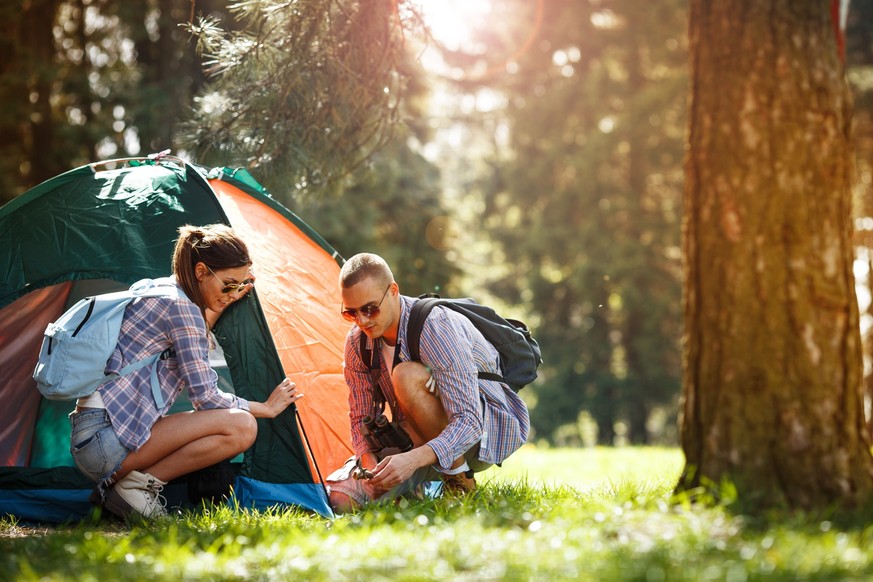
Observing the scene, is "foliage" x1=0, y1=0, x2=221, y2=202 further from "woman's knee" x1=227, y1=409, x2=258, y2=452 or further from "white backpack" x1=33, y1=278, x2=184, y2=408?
"woman's knee" x1=227, y1=409, x2=258, y2=452

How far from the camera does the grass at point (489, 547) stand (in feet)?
7.53

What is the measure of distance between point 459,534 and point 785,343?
50.3 inches

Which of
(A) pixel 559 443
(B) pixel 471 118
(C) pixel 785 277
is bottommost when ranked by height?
(A) pixel 559 443

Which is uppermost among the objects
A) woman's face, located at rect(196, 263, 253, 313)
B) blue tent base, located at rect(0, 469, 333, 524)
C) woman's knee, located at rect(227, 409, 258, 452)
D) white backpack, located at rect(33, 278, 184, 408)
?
woman's face, located at rect(196, 263, 253, 313)

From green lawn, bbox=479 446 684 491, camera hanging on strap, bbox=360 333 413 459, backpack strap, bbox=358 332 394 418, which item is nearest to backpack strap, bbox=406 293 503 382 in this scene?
camera hanging on strap, bbox=360 333 413 459

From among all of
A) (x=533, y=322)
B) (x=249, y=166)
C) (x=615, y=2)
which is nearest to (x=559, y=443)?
(x=533, y=322)

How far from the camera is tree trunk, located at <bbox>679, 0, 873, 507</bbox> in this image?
2.81 metres

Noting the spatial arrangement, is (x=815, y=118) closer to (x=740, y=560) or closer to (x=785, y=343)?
(x=785, y=343)

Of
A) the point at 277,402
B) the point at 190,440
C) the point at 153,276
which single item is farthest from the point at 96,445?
the point at 153,276

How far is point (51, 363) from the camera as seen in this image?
373 centimetres

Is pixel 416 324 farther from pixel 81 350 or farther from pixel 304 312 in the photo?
pixel 81 350

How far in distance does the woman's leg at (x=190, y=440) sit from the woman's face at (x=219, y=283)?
1.74 feet

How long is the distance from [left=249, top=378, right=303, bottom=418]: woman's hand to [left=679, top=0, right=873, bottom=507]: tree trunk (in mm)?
1992

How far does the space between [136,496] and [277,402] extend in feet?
2.54
